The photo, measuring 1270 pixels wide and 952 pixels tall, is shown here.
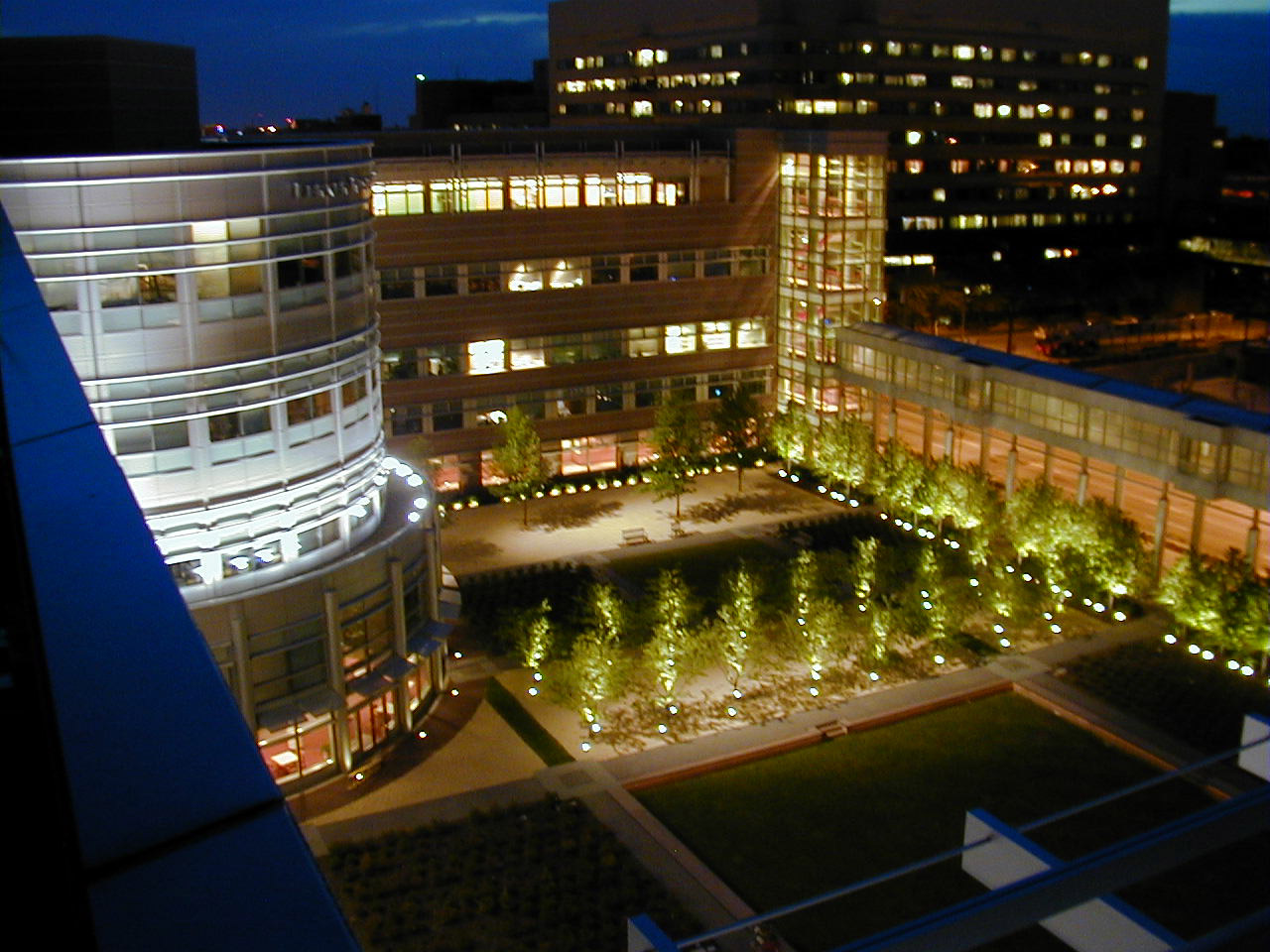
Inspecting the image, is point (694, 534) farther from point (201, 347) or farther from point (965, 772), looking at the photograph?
point (201, 347)

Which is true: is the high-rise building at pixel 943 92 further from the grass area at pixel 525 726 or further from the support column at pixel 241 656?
the support column at pixel 241 656

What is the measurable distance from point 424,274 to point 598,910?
3158 centimetres

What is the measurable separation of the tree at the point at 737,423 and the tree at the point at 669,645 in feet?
63.0

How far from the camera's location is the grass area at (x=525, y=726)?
29938mm

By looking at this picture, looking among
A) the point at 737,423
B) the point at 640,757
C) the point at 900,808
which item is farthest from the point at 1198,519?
the point at 737,423

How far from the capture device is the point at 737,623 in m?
33.5

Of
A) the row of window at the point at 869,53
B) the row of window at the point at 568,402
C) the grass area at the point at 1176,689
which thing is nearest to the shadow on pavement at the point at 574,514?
the row of window at the point at 568,402

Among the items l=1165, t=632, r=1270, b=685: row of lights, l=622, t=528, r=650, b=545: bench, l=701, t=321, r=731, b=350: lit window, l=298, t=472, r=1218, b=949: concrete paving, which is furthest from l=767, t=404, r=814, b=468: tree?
l=1165, t=632, r=1270, b=685: row of lights

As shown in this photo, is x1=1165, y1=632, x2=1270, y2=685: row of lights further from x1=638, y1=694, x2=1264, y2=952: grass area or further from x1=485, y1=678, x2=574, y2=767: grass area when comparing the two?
x1=485, y1=678, x2=574, y2=767: grass area

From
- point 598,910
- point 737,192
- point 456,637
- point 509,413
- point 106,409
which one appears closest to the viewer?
point 598,910

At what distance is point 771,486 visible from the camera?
52.7 m

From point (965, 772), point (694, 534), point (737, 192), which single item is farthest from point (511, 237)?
point (965, 772)

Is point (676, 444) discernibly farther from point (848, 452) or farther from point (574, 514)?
point (848, 452)

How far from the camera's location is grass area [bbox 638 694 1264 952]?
23781mm
